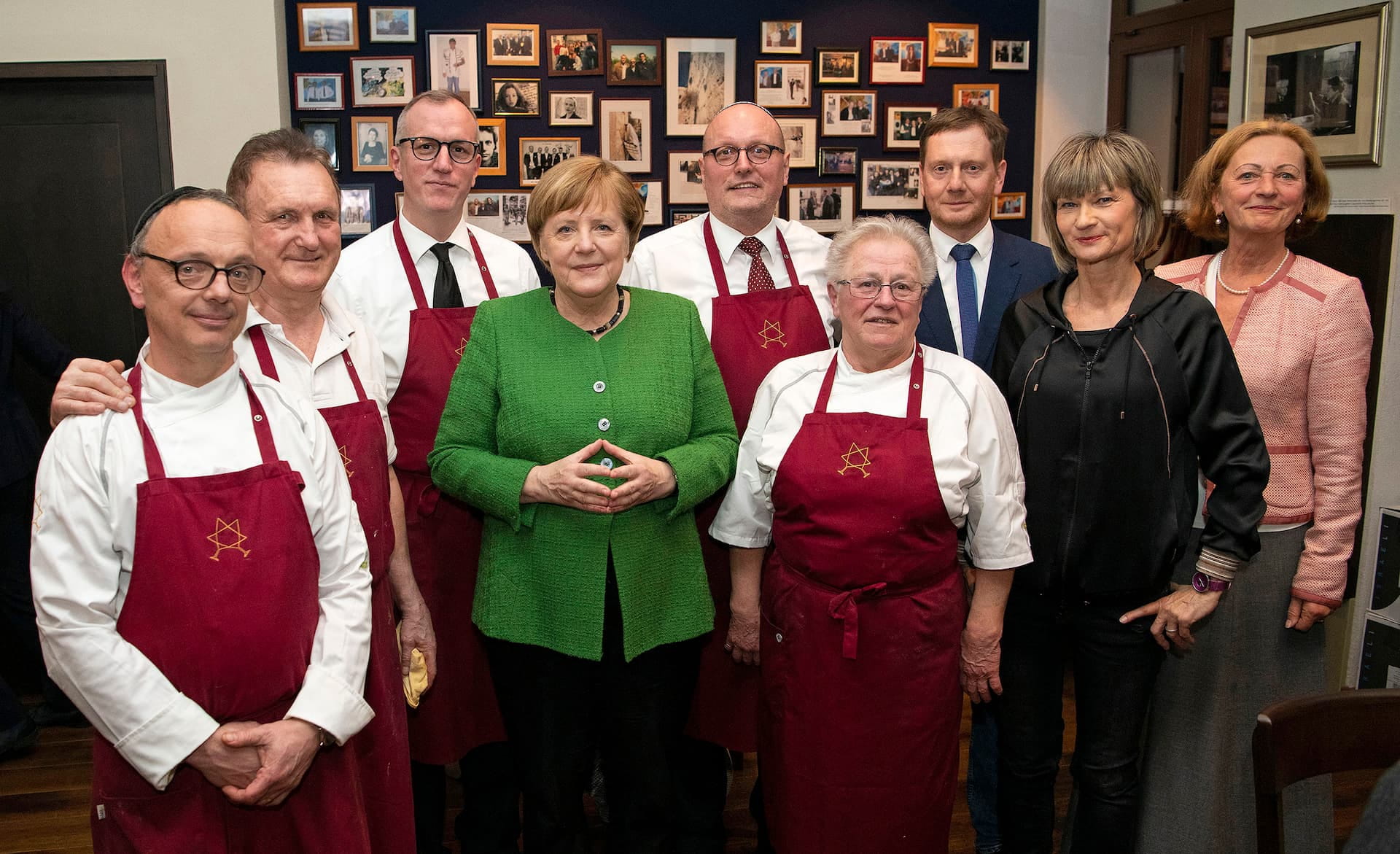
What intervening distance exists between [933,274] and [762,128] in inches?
27.4

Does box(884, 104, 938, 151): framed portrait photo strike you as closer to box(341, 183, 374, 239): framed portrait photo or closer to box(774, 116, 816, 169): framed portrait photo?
box(774, 116, 816, 169): framed portrait photo

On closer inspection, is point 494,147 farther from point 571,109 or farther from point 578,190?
point 578,190

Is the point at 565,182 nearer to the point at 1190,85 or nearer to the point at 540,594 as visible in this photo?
the point at 540,594

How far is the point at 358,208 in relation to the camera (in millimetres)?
→ 5199

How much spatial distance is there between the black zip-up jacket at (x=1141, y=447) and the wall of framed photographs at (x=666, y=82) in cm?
341

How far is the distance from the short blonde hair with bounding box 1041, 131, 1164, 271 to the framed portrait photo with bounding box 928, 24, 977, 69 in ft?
11.2

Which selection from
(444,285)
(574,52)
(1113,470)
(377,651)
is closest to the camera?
(377,651)

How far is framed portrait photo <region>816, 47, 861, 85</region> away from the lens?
5.32 m

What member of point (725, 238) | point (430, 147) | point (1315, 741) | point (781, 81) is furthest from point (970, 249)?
point (781, 81)

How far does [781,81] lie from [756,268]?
2.96 meters

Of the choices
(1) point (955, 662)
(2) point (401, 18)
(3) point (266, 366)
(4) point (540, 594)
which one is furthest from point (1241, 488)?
(2) point (401, 18)

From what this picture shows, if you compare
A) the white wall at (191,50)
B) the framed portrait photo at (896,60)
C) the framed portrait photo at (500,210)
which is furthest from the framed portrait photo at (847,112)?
the white wall at (191,50)

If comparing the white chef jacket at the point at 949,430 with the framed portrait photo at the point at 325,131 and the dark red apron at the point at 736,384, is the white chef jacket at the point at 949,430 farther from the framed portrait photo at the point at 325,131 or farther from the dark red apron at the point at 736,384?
the framed portrait photo at the point at 325,131

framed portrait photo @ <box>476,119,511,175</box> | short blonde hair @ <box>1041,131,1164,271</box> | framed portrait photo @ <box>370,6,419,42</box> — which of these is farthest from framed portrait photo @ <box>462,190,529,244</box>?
short blonde hair @ <box>1041,131,1164,271</box>
